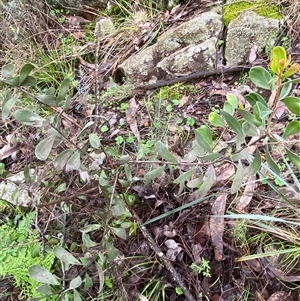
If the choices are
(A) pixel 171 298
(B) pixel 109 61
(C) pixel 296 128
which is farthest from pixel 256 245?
(B) pixel 109 61

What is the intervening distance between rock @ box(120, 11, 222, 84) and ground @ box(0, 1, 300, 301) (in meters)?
0.12

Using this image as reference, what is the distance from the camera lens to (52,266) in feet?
5.77

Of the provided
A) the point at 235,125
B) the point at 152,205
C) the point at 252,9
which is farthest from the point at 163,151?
the point at 252,9

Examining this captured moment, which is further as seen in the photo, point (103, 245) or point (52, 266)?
point (52, 266)

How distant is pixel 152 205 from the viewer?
5.83 ft

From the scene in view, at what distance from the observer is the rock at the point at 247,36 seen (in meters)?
2.29

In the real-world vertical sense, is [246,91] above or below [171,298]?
above

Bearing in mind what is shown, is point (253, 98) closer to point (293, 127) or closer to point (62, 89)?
point (293, 127)

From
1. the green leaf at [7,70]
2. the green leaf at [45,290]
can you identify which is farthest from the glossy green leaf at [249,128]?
the green leaf at [45,290]

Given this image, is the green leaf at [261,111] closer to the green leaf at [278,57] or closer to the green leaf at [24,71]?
the green leaf at [278,57]

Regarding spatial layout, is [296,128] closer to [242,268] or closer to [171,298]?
[242,268]

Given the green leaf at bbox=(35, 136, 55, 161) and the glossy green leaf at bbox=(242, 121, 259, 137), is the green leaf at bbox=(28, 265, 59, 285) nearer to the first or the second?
the green leaf at bbox=(35, 136, 55, 161)

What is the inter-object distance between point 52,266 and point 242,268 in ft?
2.88

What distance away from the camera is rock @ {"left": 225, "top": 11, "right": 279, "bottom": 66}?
229 centimetres
